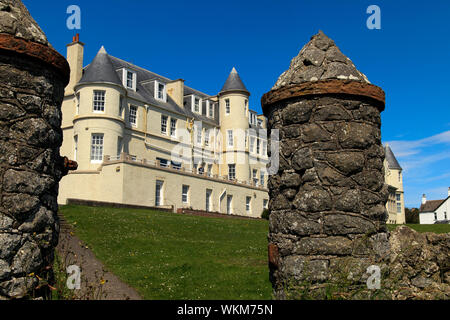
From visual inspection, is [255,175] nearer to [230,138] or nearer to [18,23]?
[230,138]

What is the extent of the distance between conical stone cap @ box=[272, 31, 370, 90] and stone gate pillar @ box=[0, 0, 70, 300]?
115 inches

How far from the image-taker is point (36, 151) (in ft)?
16.6

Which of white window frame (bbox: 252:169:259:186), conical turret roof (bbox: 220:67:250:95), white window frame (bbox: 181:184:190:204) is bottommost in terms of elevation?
white window frame (bbox: 181:184:190:204)

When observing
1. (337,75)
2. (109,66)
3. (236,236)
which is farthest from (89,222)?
(109,66)

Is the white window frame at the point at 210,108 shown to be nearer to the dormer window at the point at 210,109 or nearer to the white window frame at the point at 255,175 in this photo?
the dormer window at the point at 210,109

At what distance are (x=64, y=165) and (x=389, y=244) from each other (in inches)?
163

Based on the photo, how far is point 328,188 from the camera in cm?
564

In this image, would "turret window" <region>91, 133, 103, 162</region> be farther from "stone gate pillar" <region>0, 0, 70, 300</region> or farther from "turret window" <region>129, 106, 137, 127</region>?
"stone gate pillar" <region>0, 0, 70, 300</region>

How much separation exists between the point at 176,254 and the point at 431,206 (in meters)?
62.1

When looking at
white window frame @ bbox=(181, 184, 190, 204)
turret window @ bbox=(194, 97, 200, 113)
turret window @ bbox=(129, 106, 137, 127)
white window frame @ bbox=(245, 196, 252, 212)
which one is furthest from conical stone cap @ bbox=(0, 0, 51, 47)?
turret window @ bbox=(194, 97, 200, 113)

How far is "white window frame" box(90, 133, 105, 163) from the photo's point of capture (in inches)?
1309
